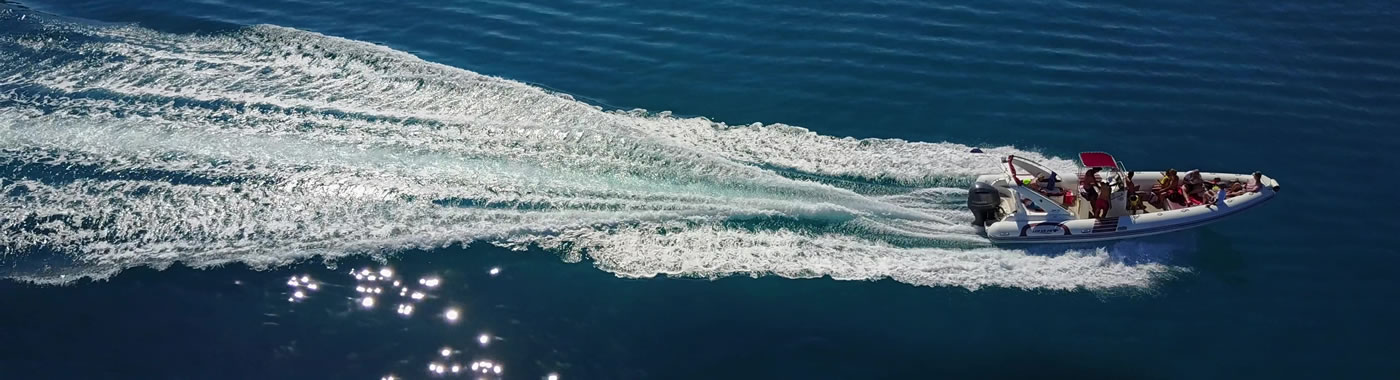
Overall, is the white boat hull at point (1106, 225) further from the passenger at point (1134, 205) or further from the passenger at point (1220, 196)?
the passenger at point (1134, 205)

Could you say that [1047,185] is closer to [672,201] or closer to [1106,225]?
[1106,225]

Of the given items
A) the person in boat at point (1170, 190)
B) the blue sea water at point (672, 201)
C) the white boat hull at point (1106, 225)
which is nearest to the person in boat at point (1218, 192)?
the white boat hull at point (1106, 225)

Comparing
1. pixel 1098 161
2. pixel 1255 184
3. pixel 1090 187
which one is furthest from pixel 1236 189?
pixel 1090 187

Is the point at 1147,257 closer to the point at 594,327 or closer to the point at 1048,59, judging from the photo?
the point at 1048,59

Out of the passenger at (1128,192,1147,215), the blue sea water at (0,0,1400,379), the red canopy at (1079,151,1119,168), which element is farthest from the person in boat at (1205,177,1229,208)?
the red canopy at (1079,151,1119,168)

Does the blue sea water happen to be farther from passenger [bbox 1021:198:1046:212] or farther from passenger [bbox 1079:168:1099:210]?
passenger [bbox 1079:168:1099:210]
